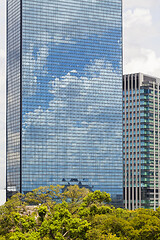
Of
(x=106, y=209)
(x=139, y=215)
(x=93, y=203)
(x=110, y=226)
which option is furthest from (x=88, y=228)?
(x=93, y=203)

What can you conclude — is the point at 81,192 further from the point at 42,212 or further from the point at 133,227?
the point at 133,227

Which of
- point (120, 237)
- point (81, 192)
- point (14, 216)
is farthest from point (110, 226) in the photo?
point (81, 192)

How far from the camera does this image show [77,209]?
Result: 114 metres

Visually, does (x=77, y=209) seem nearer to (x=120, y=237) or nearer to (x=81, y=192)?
(x=81, y=192)

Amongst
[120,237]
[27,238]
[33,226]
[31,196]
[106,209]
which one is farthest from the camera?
[31,196]

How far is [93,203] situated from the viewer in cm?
11431

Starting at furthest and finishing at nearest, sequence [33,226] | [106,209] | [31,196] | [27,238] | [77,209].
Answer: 1. [31,196]
2. [77,209]
3. [106,209]
4. [33,226]
5. [27,238]

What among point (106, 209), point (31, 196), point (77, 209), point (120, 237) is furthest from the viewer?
point (31, 196)

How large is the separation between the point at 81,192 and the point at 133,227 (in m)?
35.5

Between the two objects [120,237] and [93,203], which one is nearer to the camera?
[120,237]

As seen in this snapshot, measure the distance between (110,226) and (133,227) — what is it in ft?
14.3

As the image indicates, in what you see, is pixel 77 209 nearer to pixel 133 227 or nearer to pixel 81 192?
pixel 81 192

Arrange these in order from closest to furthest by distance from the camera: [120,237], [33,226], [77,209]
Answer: [120,237] → [33,226] → [77,209]

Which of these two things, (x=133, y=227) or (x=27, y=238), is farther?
(x=133, y=227)
